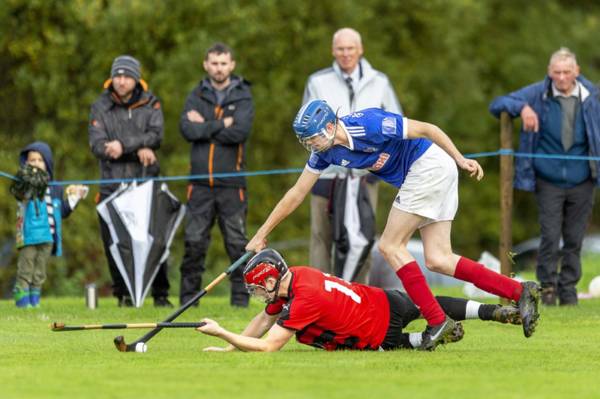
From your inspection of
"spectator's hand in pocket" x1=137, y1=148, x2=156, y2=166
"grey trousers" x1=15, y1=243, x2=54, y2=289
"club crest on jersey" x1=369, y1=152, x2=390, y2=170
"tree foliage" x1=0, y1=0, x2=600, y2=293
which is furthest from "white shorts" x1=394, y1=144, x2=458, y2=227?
"tree foliage" x1=0, y1=0, x2=600, y2=293

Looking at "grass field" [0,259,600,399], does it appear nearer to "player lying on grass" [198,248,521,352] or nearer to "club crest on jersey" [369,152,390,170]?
"player lying on grass" [198,248,521,352]

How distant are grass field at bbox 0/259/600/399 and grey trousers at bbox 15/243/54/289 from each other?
1.98m

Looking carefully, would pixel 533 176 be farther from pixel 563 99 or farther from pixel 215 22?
pixel 215 22

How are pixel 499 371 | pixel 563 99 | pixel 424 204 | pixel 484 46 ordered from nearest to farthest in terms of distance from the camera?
pixel 499 371, pixel 424 204, pixel 563 99, pixel 484 46

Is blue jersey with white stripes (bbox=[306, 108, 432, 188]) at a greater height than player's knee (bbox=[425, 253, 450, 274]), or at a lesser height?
greater

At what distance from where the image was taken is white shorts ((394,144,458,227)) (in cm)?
1119

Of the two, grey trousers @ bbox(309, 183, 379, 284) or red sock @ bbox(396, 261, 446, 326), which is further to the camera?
grey trousers @ bbox(309, 183, 379, 284)

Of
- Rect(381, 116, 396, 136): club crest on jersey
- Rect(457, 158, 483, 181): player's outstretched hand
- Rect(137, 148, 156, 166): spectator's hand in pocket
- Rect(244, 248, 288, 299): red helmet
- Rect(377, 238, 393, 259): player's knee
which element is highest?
Rect(381, 116, 396, 136): club crest on jersey

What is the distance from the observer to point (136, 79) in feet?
50.2

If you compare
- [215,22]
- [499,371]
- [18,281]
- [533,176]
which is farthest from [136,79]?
[215,22]

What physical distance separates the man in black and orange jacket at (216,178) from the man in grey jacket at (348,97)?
765 mm

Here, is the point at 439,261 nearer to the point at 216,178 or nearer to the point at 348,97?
the point at 216,178

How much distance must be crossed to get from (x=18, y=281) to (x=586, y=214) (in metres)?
5.38

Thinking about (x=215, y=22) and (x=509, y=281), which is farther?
(x=215, y=22)
